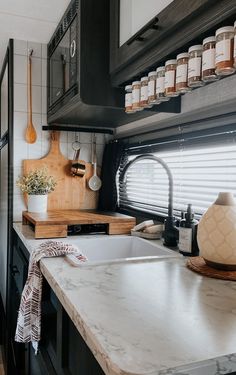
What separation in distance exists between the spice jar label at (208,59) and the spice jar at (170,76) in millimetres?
159

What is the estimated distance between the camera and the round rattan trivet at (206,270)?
39.5 inches

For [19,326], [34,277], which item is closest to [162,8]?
[34,277]

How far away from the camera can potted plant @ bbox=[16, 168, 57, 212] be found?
6.60 feet

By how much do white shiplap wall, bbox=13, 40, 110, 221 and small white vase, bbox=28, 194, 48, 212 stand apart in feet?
0.53

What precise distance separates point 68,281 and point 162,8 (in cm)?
87

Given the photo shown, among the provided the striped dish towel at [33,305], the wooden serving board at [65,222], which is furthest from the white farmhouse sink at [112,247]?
the striped dish towel at [33,305]

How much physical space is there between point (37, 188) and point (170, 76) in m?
1.20

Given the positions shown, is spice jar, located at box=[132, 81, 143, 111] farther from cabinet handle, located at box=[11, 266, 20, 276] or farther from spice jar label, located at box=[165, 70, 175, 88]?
cabinet handle, located at box=[11, 266, 20, 276]

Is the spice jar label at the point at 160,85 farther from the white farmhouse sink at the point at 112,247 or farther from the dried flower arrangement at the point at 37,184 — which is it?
the dried flower arrangement at the point at 37,184

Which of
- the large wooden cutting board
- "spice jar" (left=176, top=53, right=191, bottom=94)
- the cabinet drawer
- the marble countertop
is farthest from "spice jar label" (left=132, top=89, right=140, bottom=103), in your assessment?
the large wooden cutting board

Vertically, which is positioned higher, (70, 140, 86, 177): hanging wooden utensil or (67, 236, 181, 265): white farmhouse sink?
(70, 140, 86, 177): hanging wooden utensil

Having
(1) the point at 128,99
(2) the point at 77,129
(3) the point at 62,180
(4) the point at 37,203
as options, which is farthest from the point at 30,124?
(1) the point at 128,99

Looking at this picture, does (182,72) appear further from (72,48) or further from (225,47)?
(72,48)

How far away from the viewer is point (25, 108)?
220 centimetres
